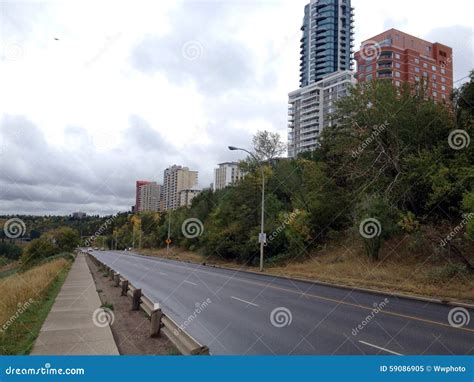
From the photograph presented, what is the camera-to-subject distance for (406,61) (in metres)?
95.8

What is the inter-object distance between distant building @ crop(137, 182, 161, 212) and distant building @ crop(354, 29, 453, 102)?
2268 inches

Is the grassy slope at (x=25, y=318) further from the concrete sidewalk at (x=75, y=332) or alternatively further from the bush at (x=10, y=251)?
the bush at (x=10, y=251)

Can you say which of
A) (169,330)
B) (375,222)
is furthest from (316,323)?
(375,222)

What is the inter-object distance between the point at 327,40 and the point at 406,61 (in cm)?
6058

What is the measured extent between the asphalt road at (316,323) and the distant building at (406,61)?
87275mm

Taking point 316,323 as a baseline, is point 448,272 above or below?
above

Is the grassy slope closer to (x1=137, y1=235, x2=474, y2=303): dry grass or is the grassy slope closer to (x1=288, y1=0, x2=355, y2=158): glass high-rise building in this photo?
(x1=137, y1=235, x2=474, y2=303): dry grass

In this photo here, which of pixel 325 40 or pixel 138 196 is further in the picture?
pixel 325 40

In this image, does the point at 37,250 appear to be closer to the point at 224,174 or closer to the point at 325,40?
the point at 224,174

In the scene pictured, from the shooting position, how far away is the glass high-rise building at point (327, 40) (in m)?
149

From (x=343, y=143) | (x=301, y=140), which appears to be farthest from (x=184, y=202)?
(x=343, y=143)

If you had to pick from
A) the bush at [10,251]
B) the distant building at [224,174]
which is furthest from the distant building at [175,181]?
the bush at [10,251]

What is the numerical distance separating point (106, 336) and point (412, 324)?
A: 7.13 metres

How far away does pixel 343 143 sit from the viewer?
2669 cm
